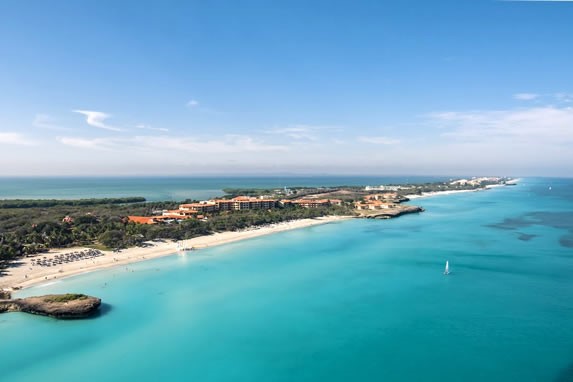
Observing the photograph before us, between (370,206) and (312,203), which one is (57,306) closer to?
(312,203)

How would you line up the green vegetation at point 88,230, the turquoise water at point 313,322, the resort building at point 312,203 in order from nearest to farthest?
1. the turquoise water at point 313,322
2. the green vegetation at point 88,230
3. the resort building at point 312,203

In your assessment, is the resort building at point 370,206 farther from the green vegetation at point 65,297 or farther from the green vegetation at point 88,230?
the green vegetation at point 65,297

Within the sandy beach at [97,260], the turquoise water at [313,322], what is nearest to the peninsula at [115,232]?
the sandy beach at [97,260]

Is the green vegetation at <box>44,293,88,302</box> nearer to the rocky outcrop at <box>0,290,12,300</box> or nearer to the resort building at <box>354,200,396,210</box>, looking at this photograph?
the rocky outcrop at <box>0,290,12,300</box>

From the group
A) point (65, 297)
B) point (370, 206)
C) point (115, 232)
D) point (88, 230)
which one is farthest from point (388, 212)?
point (65, 297)

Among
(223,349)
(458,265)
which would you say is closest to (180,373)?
(223,349)

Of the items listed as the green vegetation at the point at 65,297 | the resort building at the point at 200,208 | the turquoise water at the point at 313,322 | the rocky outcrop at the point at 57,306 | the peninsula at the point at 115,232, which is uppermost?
the resort building at the point at 200,208

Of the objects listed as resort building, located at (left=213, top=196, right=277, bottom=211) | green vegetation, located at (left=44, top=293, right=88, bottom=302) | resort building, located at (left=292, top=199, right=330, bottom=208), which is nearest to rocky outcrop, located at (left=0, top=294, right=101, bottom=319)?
green vegetation, located at (left=44, top=293, right=88, bottom=302)

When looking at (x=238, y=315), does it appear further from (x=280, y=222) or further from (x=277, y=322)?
(x=280, y=222)
